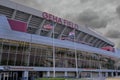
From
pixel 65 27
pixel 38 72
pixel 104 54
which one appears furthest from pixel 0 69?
pixel 104 54

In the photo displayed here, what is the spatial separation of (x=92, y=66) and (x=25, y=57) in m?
33.8

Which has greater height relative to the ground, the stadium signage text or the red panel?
the stadium signage text

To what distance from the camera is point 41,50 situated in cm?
5153

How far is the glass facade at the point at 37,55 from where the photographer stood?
43.3 meters

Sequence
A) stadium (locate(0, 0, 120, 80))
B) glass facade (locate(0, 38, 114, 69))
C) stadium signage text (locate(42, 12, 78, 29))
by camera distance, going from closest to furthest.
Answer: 1. glass facade (locate(0, 38, 114, 69))
2. stadium (locate(0, 0, 120, 80))
3. stadium signage text (locate(42, 12, 78, 29))

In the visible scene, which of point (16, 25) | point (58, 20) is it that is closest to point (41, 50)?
point (16, 25)

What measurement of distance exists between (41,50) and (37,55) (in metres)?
1.79

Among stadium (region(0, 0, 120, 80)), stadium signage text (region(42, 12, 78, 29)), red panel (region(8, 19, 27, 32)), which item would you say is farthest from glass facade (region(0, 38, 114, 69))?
stadium signage text (region(42, 12, 78, 29))

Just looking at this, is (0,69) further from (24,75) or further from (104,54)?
(104,54)

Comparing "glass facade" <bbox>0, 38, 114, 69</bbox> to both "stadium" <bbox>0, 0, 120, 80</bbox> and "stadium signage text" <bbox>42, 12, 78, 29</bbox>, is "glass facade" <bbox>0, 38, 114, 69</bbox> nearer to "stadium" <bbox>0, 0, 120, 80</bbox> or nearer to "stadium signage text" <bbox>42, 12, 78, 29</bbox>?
"stadium" <bbox>0, 0, 120, 80</bbox>

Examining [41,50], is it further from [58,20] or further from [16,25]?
[58,20]

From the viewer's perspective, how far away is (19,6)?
59375 millimetres

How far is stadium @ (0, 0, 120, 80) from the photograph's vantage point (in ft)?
144

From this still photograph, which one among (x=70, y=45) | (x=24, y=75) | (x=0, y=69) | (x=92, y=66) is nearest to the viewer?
(x=0, y=69)
